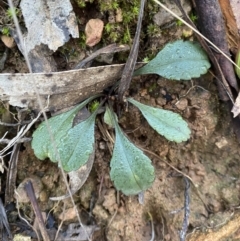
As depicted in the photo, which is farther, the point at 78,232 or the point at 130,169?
the point at 78,232

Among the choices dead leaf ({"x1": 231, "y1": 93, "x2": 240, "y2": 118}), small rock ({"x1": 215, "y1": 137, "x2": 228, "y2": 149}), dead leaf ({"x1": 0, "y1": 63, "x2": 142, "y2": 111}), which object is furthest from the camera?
small rock ({"x1": 215, "y1": 137, "x2": 228, "y2": 149})

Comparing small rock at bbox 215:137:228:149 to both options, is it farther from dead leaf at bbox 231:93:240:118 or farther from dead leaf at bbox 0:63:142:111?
dead leaf at bbox 0:63:142:111

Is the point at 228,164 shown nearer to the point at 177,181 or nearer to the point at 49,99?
the point at 177,181

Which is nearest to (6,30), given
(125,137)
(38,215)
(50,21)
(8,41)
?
(8,41)

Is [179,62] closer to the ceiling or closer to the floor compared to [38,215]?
closer to the ceiling

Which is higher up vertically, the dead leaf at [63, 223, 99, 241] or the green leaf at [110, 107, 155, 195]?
the green leaf at [110, 107, 155, 195]

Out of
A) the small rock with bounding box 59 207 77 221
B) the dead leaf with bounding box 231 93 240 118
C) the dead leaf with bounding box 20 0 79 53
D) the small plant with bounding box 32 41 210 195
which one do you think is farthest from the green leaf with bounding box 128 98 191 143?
the small rock with bounding box 59 207 77 221

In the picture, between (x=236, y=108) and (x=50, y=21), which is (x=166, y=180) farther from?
(x=50, y=21)

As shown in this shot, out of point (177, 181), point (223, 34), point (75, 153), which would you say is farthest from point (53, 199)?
point (223, 34)

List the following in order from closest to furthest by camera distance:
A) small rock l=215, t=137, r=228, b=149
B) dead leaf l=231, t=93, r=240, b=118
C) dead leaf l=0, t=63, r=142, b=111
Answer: dead leaf l=0, t=63, r=142, b=111
dead leaf l=231, t=93, r=240, b=118
small rock l=215, t=137, r=228, b=149
